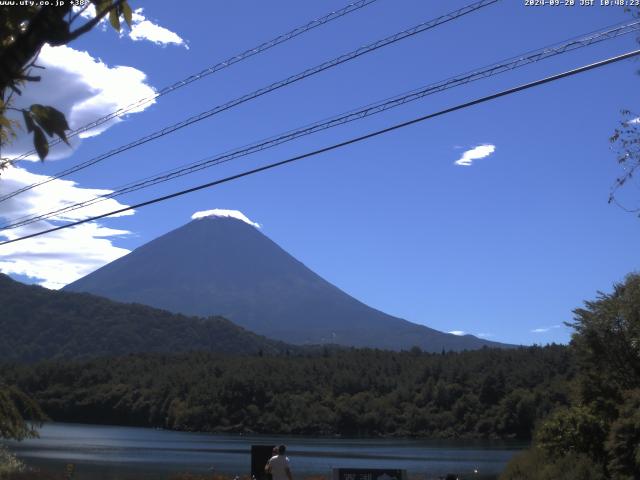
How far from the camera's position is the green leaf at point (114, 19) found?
10.7ft

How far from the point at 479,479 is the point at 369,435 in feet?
228

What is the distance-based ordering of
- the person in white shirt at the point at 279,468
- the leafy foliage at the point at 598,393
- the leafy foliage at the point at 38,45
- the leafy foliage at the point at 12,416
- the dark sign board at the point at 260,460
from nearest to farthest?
the leafy foliage at the point at 38,45
the leafy foliage at the point at 12,416
the person in white shirt at the point at 279,468
the dark sign board at the point at 260,460
the leafy foliage at the point at 598,393

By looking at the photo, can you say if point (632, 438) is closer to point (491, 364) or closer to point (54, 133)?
point (54, 133)

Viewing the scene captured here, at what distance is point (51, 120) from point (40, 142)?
4.5 inches

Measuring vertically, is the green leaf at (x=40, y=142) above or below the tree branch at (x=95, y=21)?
below

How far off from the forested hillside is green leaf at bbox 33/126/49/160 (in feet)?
330

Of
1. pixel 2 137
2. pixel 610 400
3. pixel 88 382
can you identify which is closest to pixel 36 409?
pixel 2 137

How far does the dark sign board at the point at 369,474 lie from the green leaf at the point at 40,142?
485 inches

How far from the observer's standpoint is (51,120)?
3.04 m

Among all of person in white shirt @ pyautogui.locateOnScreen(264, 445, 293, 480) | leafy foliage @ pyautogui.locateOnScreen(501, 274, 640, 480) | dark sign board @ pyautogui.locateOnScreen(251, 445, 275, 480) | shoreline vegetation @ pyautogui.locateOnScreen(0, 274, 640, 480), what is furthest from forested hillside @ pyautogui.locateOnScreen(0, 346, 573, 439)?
person in white shirt @ pyautogui.locateOnScreen(264, 445, 293, 480)

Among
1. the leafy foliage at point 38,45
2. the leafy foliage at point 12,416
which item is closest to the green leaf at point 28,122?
the leafy foliage at point 38,45

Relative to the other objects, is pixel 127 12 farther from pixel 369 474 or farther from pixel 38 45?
pixel 369 474

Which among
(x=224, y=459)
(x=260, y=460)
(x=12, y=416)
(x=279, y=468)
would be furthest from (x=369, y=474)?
(x=224, y=459)

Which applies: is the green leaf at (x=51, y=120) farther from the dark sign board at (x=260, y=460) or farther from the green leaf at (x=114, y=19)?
the dark sign board at (x=260, y=460)
